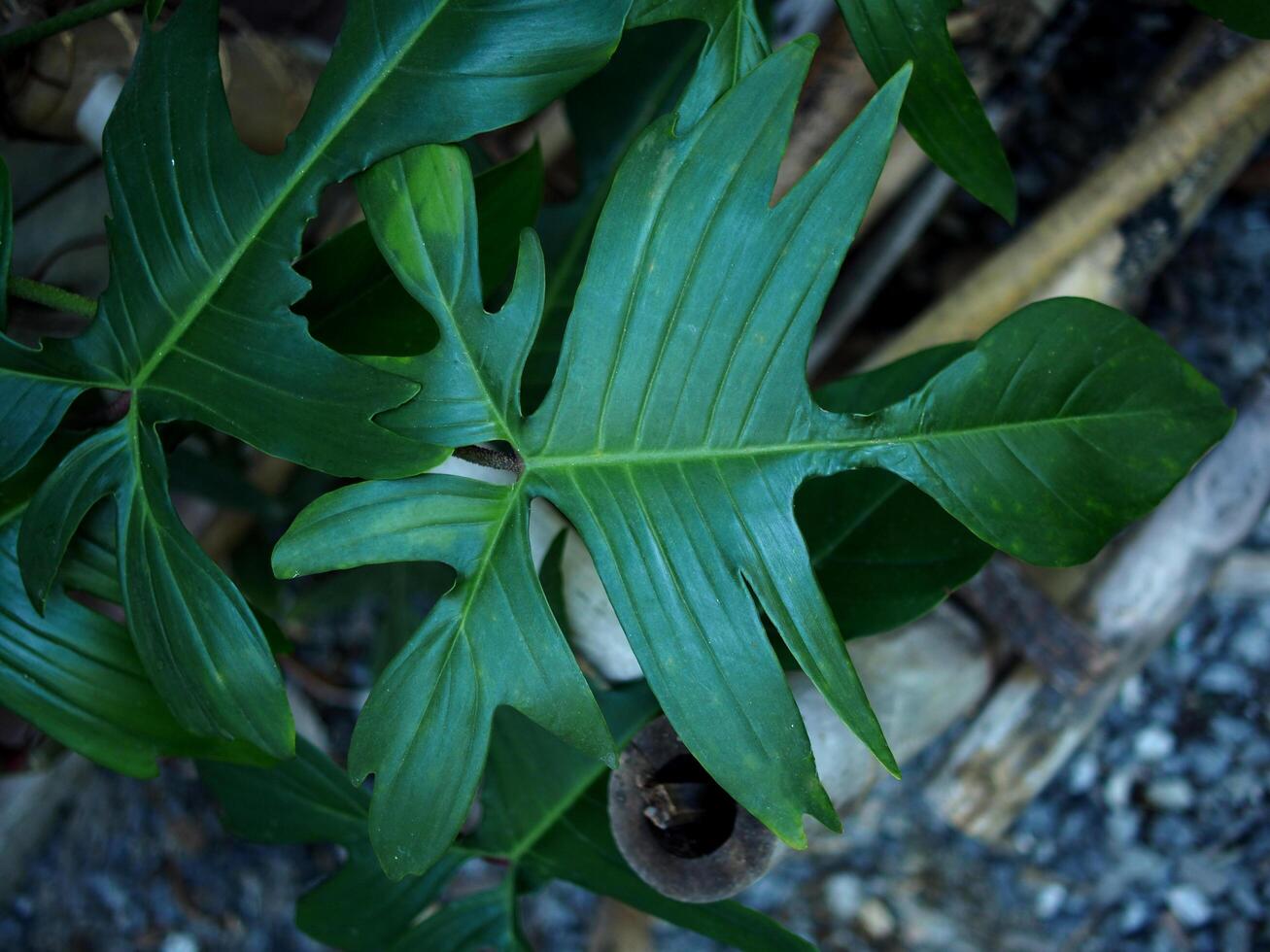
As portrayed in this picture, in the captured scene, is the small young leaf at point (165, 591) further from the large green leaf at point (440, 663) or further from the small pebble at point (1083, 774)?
the small pebble at point (1083, 774)

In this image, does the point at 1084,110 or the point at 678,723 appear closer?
the point at 678,723

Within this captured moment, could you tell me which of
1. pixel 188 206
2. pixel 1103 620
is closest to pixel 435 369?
pixel 188 206

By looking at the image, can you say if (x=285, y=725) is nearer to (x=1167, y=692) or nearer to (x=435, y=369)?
(x=435, y=369)

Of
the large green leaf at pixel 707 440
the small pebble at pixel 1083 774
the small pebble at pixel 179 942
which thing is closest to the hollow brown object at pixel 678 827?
the large green leaf at pixel 707 440

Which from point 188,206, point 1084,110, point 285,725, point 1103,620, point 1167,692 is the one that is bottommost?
point 1167,692

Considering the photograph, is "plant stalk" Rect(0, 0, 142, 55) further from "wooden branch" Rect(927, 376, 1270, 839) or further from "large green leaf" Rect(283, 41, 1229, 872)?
"wooden branch" Rect(927, 376, 1270, 839)

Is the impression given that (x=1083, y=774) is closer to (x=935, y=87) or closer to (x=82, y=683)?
(x=935, y=87)

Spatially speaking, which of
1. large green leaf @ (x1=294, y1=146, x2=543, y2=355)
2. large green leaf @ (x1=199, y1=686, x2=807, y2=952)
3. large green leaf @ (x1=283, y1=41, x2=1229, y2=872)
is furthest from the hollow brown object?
large green leaf @ (x1=294, y1=146, x2=543, y2=355)

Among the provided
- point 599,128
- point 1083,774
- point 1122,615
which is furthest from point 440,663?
point 1083,774
